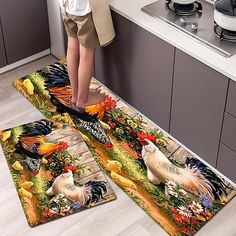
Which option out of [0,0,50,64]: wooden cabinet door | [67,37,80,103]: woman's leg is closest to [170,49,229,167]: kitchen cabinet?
[67,37,80,103]: woman's leg

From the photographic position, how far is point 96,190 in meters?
2.53

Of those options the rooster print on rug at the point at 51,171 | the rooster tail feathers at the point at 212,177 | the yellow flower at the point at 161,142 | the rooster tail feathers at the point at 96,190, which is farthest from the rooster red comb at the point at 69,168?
the rooster tail feathers at the point at 212,177

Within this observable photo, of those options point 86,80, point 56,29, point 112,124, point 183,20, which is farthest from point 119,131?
point 56,29

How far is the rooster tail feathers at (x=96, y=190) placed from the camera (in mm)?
2494

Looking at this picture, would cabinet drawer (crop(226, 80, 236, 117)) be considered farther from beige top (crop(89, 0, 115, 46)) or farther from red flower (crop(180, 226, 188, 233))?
beige top (crop(89, 0, 115, 46))

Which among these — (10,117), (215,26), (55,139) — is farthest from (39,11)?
(215,26)

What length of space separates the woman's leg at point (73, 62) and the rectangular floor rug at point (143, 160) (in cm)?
9

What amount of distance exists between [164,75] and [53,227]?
948 millimetres

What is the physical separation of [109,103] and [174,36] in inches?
28.1

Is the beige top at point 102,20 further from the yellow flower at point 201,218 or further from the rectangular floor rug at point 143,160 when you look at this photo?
the yellow flower at point 201,218

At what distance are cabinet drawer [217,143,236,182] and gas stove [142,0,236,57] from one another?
48 cm

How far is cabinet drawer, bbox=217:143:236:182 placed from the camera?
2.49 meters

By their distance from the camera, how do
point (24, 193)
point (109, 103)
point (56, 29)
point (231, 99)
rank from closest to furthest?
point (231, 99)
point (24, 193)
point (109, 103)
point (56, 29)

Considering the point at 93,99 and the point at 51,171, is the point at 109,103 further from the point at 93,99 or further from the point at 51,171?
the point at 51,171
